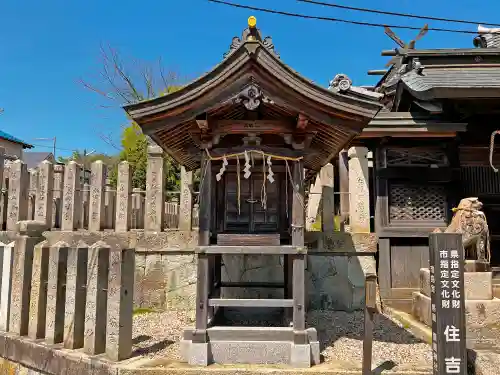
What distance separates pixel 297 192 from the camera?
4961 mm

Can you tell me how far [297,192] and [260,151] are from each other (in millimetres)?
760

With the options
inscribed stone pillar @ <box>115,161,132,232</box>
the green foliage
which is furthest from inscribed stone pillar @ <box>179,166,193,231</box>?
the green foliage

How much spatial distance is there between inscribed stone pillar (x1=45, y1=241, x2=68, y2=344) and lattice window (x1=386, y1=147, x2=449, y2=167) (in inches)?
252

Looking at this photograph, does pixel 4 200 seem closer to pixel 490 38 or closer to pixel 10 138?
pixel 490 38

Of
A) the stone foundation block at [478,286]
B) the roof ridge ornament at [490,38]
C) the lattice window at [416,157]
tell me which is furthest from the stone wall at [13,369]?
the roof ridge ornament at [490,38]

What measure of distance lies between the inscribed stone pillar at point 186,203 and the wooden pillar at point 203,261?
8.36 ft

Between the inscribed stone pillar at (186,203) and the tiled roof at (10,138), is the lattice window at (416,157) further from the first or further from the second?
the tiled roof at (10,138)

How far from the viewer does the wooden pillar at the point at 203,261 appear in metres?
4.77

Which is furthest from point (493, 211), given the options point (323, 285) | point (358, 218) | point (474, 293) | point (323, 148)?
point (323, 148)

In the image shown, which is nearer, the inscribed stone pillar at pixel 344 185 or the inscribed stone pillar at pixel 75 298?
the inscribed stone pillar at pixel 75 298

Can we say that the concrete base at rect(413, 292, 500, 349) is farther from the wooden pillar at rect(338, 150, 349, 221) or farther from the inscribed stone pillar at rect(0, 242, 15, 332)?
the inscribed stone pillar at rect(0, 242, 15, 332)

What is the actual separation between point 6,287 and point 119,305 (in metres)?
2.33

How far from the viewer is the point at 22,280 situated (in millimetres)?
5367

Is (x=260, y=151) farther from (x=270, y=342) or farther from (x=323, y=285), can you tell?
(x=323, y=285)
